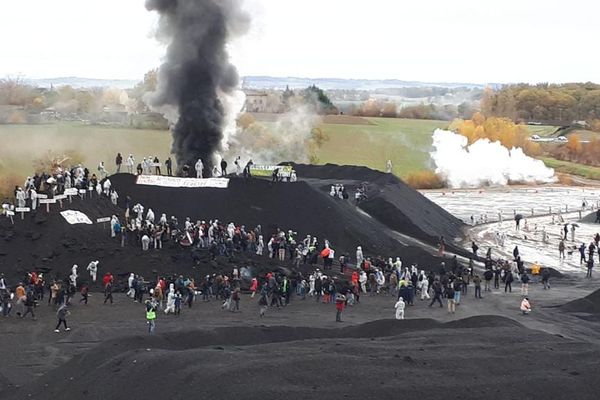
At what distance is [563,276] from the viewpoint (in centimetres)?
4553

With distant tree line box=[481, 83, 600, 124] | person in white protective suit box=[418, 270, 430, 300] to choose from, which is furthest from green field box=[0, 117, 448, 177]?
person in white protective suit box=[418, 270, 430, 300]

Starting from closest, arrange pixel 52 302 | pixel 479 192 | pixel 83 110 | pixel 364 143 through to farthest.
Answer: pixel 52 302
pixel 479 192
pixel 83 110
pixel 364 143

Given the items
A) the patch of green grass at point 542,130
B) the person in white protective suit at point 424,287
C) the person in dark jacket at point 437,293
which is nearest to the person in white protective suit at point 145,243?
the person in white protective suit at point 424,287

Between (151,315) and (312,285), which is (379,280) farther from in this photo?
(151,315)

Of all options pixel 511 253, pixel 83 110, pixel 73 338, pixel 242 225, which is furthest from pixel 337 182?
pixel 83 110

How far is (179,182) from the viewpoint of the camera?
156 feet

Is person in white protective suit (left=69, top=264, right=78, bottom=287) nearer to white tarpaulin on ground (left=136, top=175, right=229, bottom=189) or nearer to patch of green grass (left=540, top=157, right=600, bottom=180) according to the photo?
white tarpaulin on ground (left=136, top=175, right=229, bottom=189)

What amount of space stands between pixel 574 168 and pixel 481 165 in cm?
2074

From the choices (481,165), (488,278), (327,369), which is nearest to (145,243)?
(488,278)

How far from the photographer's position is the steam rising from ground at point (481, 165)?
320 feet

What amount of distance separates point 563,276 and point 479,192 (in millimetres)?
46849

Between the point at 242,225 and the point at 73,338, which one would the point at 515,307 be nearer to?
the point at 242,225

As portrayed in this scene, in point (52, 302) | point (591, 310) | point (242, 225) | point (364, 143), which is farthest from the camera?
point (364, 143)

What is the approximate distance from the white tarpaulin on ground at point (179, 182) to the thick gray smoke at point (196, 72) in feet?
26.5
